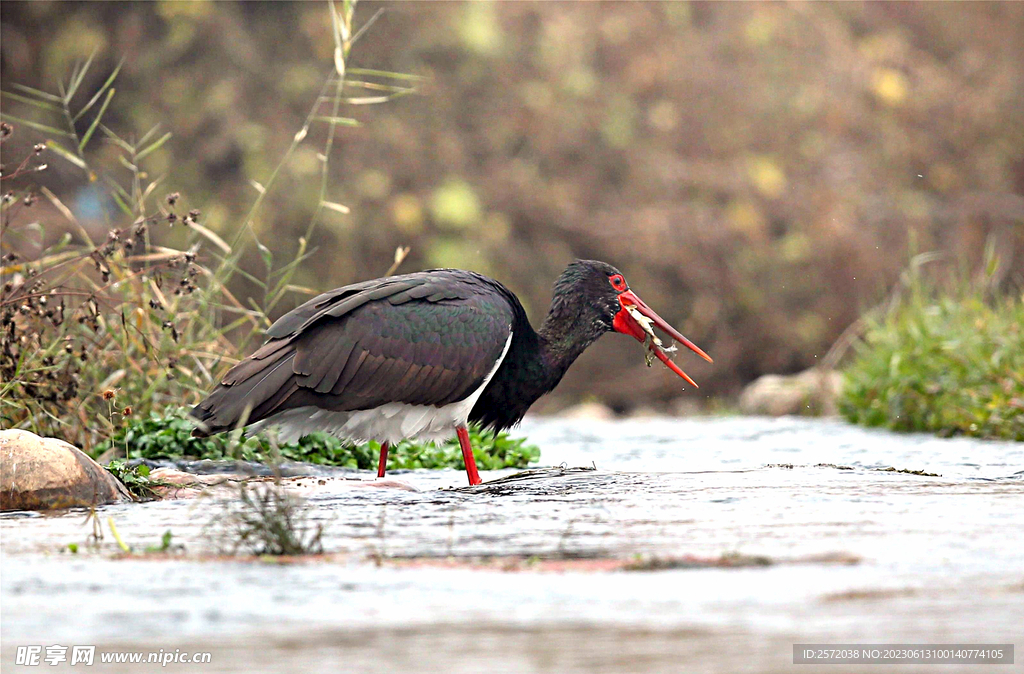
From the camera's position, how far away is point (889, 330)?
953 centimetres

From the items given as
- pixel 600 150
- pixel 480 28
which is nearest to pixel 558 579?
pixel 600 150

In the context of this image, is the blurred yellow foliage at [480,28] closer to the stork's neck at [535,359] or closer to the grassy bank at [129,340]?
the grassy bank at [129,340]

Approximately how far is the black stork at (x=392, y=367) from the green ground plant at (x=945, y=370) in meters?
2.97

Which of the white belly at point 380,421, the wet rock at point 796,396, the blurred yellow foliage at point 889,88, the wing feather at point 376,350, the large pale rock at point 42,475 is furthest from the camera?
the blurred yellow foliage at point 889,88

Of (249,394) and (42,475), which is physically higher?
(249,394)

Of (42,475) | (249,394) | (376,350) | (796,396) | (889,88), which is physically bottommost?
(796,396)

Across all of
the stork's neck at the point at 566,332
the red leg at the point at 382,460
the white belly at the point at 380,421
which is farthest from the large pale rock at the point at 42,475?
the stork's neck at the point at 566,332

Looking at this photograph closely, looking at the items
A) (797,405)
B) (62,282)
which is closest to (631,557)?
(62,282)

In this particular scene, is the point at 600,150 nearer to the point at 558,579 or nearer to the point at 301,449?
the point at 301,449

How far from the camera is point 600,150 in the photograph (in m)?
15.6

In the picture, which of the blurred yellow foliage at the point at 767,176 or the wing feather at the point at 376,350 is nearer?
the wing feather at the point at 376,350

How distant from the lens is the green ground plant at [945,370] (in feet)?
26.2

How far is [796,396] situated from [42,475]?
7.65 meters

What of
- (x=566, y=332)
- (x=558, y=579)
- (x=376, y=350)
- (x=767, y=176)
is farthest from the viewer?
(x=767, y=176)
